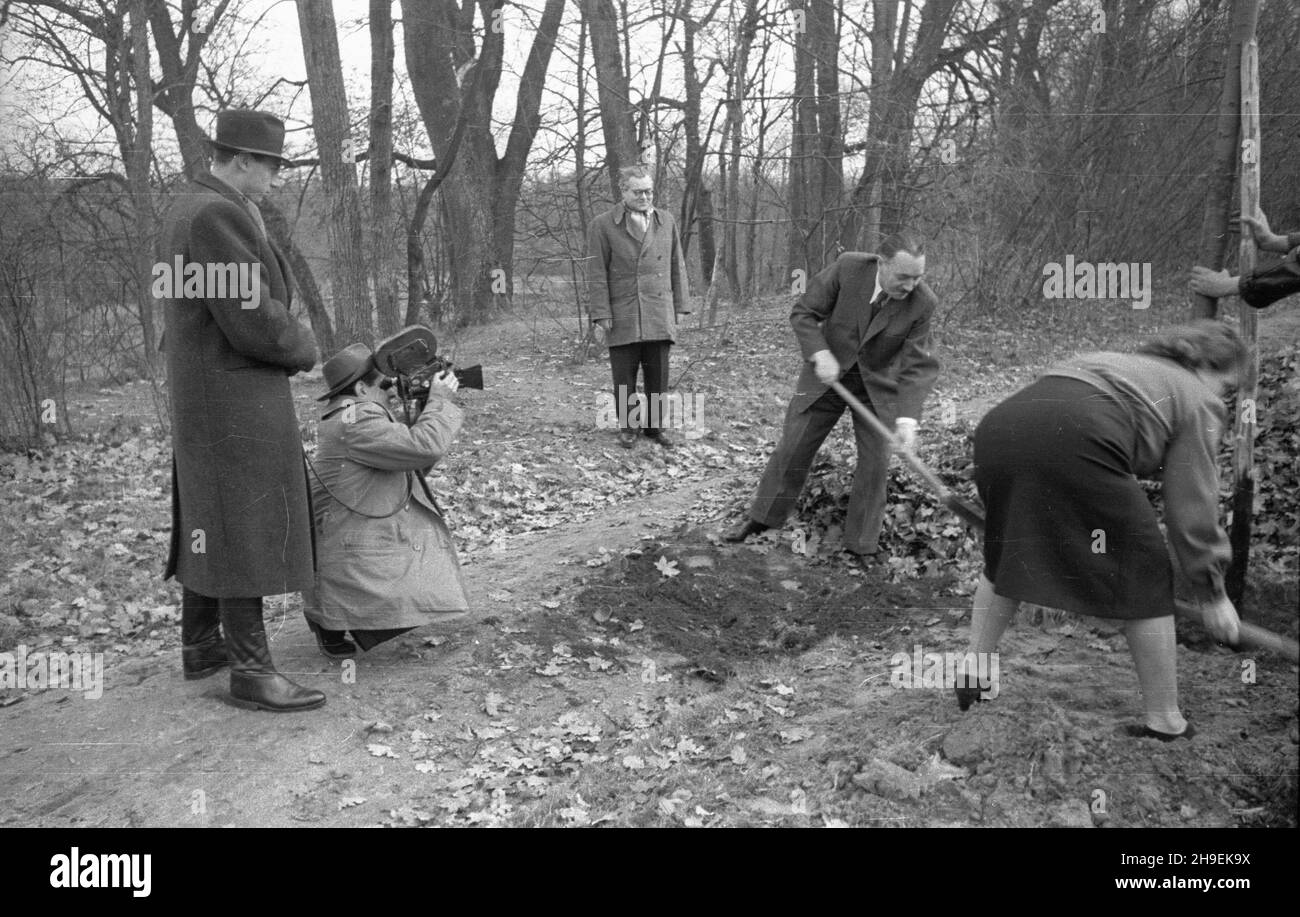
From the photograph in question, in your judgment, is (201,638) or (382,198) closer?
(201,638)

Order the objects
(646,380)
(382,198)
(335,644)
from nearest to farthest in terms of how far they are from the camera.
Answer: (335,644) → (646,380) → (382,198)

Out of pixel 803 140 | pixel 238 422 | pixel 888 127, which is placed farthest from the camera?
pixel 803 140

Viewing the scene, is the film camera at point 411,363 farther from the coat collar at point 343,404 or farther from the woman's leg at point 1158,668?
the woman's leg at point 1158,668

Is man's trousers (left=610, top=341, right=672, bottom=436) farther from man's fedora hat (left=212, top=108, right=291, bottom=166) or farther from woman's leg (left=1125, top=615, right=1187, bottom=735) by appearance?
woman's leg (left=1125, top=615, right=1187, bottom=735)

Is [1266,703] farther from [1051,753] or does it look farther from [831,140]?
[831,140]

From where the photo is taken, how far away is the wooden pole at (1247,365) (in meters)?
4.36

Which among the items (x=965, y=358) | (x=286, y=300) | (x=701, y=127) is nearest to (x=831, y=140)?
(x=701, y=127)

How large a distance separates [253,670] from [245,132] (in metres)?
2.15

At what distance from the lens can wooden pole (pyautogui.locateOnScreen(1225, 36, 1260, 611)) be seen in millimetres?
4363

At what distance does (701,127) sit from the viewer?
13.8 metres

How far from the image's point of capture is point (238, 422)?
439cm

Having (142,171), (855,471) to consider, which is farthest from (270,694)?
(142,171)

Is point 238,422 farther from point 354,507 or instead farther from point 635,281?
point 635,281

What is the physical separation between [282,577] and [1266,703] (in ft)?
12.4
